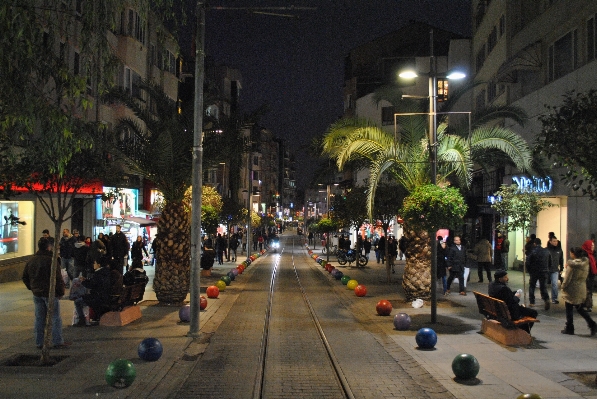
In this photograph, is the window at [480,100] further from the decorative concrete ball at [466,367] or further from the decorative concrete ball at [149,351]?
the decorative concrete ball at [149,351]

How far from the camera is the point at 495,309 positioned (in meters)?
12.9

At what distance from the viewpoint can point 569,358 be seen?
11.2 meters

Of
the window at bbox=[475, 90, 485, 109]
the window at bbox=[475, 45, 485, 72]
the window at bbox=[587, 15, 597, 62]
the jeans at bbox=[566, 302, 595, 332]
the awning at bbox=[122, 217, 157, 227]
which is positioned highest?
the window at bbox=[475, 45, 485, 72]

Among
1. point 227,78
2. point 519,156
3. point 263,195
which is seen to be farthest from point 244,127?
point 263,195

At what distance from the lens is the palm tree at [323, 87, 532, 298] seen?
18.2 metres

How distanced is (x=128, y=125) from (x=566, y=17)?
17355mm

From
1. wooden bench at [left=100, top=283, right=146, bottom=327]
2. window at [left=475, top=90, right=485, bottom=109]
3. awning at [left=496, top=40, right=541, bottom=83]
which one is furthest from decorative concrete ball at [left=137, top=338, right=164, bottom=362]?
window at [left=475, top=90, right=485, bottom=109]

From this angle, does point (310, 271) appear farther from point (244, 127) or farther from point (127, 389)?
point (127, 389)

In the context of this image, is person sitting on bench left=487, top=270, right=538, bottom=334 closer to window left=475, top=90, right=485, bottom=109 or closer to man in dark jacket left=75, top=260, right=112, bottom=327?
man in dark jacket left=75, top=260, right=112, bottom=327

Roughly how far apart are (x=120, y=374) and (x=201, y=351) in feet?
11.4

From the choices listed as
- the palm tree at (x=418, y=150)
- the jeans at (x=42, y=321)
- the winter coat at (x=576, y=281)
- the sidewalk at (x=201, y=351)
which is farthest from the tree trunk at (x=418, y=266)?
the jeans at (x=42, y=321)

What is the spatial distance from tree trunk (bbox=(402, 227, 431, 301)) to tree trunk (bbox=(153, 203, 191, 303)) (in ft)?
21.6

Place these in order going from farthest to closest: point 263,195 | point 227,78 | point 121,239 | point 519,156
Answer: point 263,195 → point 227,78 → point 121,239 → point 519,156

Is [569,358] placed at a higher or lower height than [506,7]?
lower
